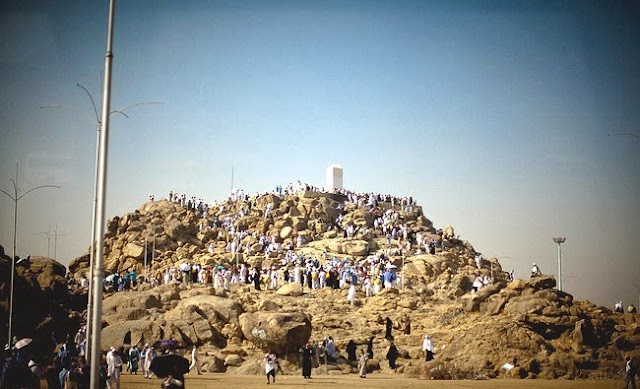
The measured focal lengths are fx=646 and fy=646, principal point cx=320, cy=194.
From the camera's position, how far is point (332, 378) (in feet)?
84.0

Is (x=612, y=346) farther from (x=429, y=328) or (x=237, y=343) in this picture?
(x=237, y=343)

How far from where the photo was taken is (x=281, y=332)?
28.2 meters

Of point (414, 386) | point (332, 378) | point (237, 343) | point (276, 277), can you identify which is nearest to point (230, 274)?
point (276, 277)

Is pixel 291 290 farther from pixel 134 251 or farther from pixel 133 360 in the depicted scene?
pixel 134 251

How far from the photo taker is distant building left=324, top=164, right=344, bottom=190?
249 feet

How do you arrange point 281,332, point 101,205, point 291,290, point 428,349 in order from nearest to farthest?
point 101,205, point 428,349, point 281,332, point 291,290

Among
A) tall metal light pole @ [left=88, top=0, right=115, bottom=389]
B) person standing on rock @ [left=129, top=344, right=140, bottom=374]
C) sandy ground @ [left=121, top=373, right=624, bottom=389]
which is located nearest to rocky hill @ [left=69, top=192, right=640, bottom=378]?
person standing on rock @ [left=129, top=344, right=140, bottom=374]

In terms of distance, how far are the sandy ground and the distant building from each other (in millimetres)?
50964

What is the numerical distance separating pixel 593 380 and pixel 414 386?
7.61 metres

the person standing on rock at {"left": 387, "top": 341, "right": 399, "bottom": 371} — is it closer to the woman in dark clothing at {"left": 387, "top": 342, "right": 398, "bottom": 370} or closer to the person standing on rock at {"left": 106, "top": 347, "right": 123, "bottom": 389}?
the woman in dark clothing at {"left": 387, "top": 342, "right": 398, "bottom": 370}

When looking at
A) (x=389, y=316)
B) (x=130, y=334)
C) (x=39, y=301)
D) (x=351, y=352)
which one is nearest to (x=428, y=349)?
(x=351, y=352)

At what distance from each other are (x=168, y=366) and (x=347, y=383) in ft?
44.6

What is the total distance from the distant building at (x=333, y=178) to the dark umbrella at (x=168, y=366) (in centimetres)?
6457

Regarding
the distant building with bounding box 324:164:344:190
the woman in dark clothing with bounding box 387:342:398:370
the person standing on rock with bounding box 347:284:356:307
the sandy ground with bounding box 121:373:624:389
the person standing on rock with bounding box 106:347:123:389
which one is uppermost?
the distant building with bounding box 324:164:344:190
